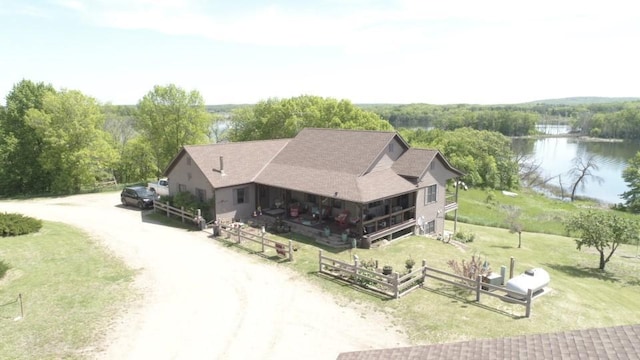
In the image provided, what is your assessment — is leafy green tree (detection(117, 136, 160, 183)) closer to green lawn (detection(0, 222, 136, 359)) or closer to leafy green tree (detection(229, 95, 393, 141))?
leafy green tree (detection(229, 95, 393, 141))

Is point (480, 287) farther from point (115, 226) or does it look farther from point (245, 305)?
point (115, 226)

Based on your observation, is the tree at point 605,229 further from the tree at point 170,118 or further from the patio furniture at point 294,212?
the tree at point 170,118

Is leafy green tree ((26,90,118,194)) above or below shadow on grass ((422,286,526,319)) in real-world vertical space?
above

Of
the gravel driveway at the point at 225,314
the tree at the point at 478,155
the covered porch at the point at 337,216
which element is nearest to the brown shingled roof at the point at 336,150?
the covered porch at the point at 337,216

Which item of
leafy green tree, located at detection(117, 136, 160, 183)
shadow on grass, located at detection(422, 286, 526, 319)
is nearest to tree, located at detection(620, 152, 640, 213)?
shadow on grass, located at detection(422, 286, 526, 319)

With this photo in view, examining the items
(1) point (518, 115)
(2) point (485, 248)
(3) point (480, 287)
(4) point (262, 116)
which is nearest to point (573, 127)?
(1) point (518, 115)

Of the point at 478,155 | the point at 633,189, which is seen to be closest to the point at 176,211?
the point at 478,155
